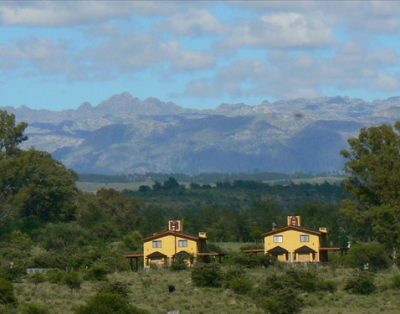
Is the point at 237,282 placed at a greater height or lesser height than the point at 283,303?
greater

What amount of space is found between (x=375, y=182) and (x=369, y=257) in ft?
41.5

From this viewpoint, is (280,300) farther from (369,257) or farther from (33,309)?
(369,257)

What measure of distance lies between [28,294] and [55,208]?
52.6 meters

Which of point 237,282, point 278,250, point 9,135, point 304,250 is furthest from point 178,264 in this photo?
point 9,135

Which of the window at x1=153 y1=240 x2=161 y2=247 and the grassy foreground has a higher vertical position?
the window at x1=153 y1=240 x2=161 y2=247

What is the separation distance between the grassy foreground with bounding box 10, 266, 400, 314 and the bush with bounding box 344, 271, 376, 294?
34 centimetres

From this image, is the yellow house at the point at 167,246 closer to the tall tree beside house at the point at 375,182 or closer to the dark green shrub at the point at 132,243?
the dark green shrub at the point at 132,243

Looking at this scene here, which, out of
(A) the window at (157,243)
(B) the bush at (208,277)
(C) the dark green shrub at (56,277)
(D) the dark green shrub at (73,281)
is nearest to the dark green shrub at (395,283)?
(B) the bush at (208,277)

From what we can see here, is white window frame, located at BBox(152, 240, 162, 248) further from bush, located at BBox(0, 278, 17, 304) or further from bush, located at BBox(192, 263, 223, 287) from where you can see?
bush, located at BBox(0, 278, 17, 304)

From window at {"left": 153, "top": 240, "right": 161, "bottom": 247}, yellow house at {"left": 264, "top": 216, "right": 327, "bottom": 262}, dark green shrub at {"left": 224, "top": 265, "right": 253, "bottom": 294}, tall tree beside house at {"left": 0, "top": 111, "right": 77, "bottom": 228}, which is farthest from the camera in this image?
tall tree beside house at {"left": 0, "top": 111, "right": 77, "bottom": 228}

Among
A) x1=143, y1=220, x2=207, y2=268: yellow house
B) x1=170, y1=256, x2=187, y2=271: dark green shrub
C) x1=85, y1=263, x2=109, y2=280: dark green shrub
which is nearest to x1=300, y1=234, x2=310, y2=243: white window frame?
x1=143, y1=220, x2=207, y2=268: yellow house

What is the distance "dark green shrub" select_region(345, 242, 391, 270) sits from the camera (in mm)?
81875

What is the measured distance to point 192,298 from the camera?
61594 mm

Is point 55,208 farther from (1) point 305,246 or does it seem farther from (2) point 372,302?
(2) point 372,302
